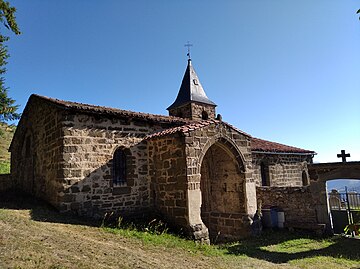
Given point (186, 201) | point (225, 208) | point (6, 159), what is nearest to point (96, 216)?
point (186, 201)

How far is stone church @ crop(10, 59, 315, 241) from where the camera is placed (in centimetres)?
846

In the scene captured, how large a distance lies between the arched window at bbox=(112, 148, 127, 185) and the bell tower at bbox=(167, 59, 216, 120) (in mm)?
9826

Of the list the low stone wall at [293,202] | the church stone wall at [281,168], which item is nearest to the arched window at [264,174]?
the church stone wall at [281,168]

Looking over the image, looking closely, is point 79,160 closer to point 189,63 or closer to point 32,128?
point 32,128

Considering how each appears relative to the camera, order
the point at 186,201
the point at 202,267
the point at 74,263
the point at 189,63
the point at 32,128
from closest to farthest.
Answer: the point at 74,263 → the point at 202,267 → the point at 186,201 → the point at 32,128 → the point at 189,63

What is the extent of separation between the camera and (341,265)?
6.69 meters

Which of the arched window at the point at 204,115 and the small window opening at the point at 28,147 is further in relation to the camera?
the arched window at the point at 204,115

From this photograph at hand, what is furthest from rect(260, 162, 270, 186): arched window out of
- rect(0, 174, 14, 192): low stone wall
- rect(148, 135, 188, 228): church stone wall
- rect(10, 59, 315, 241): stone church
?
rect(0, 174, 14, 192): low stone wall

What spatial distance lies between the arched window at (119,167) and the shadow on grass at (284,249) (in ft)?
14.3

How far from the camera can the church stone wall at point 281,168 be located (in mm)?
14648

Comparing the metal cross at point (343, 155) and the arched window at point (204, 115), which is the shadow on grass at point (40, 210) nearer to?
the metal cross at point (343, 155)

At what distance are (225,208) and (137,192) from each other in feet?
12.3

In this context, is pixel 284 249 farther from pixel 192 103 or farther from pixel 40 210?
pixel 192 103

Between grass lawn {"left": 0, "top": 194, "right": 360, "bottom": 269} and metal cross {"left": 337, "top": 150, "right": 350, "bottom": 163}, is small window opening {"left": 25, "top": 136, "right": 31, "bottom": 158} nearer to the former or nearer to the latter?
grass lawn {"left": 0, "top": 194, "right": 360, "bottom": 269}
